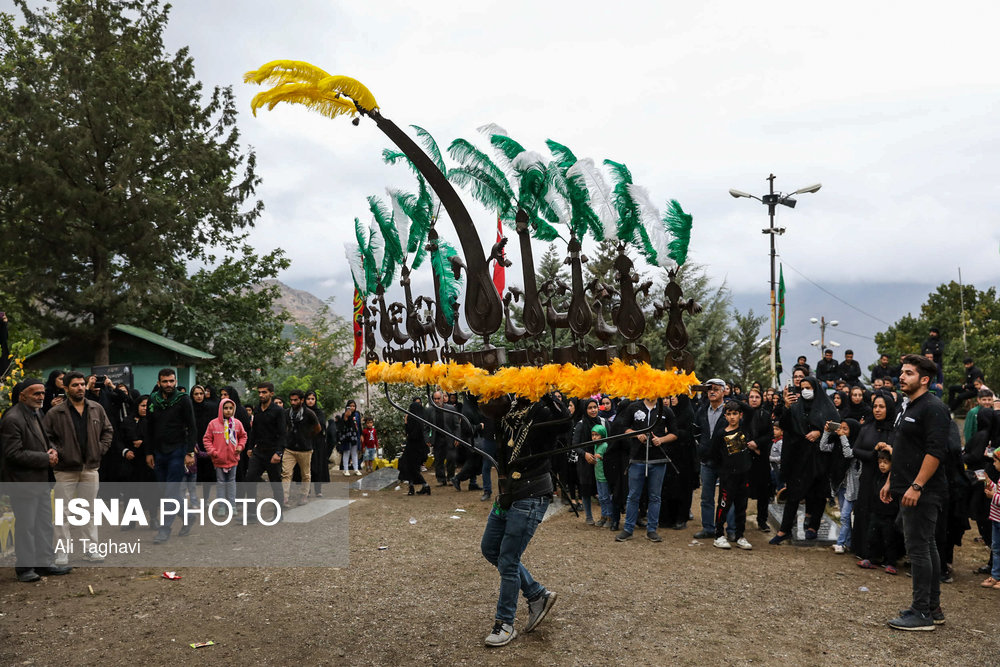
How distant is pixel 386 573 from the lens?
7.34 metres

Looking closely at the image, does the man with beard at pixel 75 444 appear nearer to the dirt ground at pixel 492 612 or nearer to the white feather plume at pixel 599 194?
the dirt ground at pixel 492 612

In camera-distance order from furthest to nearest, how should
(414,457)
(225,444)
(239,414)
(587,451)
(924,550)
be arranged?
1. (414,457)
2. (239,414)
3. (587,451)
4. (225,444)
5. (924,550)

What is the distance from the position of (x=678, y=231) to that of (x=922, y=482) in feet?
9.52

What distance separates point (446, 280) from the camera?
17.9 ft

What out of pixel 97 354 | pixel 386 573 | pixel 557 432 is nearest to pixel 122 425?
pixel 386 573

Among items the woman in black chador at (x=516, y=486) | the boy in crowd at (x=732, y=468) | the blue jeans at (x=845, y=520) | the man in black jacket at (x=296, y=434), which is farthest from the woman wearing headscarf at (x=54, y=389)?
the blue jeans at (x=845, y=520)

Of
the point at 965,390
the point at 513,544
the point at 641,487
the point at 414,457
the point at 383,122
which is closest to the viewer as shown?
the point at 383,122

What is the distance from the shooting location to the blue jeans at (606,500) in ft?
31.8

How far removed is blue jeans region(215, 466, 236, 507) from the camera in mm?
9711

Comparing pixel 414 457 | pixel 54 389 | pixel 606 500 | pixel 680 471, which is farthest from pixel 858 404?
pixel 54 389

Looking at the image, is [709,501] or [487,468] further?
[487,468]

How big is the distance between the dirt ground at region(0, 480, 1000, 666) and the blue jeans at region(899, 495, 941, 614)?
10.3 inches

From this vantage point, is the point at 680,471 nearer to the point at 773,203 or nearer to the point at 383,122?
the point at 383,122

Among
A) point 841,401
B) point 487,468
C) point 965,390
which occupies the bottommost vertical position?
point 487,468
